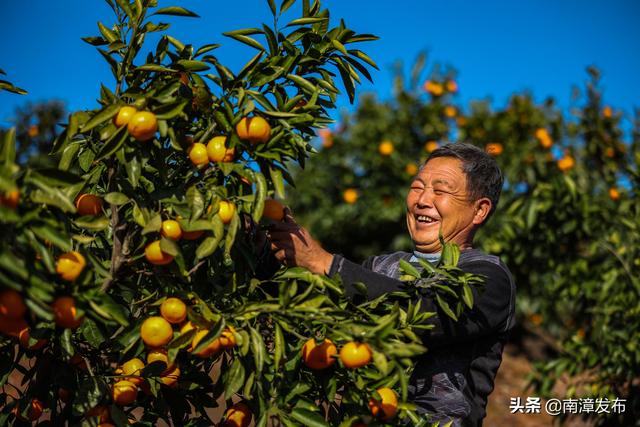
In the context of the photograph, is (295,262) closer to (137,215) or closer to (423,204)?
(137,215)

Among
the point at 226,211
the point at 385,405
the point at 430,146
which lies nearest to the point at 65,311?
the point at 226,211

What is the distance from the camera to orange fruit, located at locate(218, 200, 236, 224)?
1.09m

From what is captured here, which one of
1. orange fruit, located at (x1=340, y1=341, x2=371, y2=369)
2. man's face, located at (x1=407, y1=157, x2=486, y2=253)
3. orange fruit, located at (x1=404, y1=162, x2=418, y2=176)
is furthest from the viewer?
orange fruit, located at (x1=404, y1=162, x2=418, y2=176)

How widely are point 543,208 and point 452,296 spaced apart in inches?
93.1

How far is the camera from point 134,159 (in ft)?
3.66

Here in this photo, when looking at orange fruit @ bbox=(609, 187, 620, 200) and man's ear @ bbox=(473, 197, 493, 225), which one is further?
orange fruit @ bbox=(609, 187, 620, 200)

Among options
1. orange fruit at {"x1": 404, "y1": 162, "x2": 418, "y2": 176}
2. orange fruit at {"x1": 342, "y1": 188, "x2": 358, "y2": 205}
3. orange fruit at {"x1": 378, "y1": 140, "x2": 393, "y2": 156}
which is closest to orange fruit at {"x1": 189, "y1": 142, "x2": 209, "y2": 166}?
orange fruit at {"x1": 404, "y1": 162, "x2": 418, "y2": 176}

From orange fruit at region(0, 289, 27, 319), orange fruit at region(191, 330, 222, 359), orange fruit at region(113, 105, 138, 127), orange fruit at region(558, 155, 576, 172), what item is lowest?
orange fruit at region(191, 330, 222, 359)

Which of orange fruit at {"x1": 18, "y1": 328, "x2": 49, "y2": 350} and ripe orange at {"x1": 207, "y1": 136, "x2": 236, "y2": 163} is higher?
ripe orange at {"x1": 207, "y1": 136, "x2": 236, "y2": 163}

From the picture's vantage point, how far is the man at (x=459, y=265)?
1380mm

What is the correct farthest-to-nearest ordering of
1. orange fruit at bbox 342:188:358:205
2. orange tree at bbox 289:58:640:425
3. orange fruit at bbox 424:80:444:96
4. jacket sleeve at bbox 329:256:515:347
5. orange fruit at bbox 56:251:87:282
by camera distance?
orange fruit at bbox 424:80:444:96 < orange fruit at bbox 342:188:358:205 < orange tree at bbox 289:58:640:425 < jacket sleeve at bbox 329:256:515:347 < orange fruit at bbox 56:251:87:282

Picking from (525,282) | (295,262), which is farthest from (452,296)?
(525,282)

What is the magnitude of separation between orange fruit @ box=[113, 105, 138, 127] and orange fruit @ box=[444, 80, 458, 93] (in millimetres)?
5126

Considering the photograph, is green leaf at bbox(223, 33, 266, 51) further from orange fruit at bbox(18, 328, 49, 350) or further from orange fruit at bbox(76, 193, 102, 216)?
orange fruit at bbox(18, 328, 49, 350)
